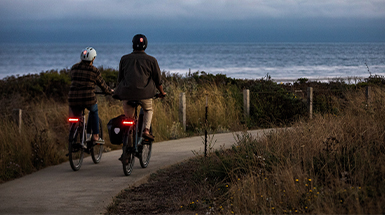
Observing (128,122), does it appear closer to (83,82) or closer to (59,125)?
(83,82)

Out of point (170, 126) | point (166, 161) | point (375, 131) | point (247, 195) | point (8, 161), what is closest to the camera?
point (247, 195)

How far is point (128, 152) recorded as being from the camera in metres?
6.91

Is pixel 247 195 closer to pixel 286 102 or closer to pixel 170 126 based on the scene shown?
pixel 170 126

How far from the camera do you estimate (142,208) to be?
5.55 metres

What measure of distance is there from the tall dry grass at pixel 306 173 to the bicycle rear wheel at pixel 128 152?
1.28 metres

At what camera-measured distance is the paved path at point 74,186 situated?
5.54 metres

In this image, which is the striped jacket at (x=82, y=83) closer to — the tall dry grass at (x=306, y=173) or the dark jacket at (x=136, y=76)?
the dark jacket at (x=136, y=76)

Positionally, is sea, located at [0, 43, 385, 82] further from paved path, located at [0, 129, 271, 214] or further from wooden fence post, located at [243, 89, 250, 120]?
paved path, located at [0, 129, 271, 214]

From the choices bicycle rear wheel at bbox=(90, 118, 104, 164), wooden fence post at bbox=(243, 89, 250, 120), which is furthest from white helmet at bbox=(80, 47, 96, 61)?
wooden fence post at bbox=(243, 89, 250, 120)

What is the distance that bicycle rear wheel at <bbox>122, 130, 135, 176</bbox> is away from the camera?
6805 millimetres

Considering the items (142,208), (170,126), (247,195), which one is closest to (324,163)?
(247,195)

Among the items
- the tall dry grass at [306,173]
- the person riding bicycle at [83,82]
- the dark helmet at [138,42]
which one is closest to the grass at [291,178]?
the tall dry grass at [306,173]

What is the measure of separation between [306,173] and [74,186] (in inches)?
141

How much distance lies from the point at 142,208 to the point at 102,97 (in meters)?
11.1
